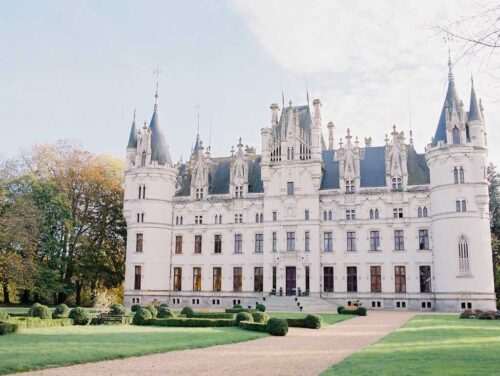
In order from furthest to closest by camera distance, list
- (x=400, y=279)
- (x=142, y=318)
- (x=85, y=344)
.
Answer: (x=400, y=279)
(x=142, y=318)
(x=85, y=344)

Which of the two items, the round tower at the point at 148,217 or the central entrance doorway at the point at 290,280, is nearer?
the central entrance doorway at the point at 290,280

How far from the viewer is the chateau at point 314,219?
4475 cm

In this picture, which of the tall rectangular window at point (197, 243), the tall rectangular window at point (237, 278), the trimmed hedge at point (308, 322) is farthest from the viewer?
the tall rectangular window at point (197, 243)

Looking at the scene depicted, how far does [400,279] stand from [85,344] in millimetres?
35497

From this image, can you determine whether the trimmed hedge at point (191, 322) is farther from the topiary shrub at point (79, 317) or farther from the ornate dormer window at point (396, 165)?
the ornate dormer window at point (396, 165)

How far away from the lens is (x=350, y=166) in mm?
50344

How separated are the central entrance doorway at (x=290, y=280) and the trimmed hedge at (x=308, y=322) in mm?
21905

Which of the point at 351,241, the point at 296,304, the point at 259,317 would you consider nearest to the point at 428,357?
the point at 259,317

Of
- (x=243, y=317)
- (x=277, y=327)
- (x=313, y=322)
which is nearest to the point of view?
(x=277, y=327)

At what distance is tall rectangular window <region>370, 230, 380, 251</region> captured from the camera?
4878cm

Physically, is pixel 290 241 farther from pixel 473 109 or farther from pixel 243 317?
pixel 243 317

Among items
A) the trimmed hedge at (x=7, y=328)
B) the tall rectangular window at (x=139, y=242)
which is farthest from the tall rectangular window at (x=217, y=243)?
the trimmed hedge at (x=7, y=328)

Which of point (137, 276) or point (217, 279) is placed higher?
point (137, 276)

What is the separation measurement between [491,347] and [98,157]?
1872 inches
